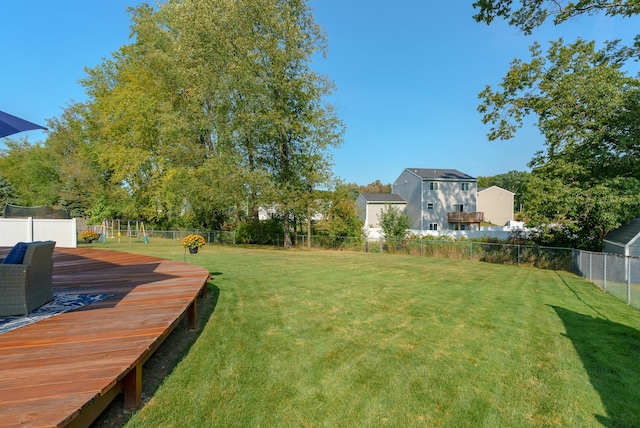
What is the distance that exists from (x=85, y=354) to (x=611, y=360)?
527 centimetres

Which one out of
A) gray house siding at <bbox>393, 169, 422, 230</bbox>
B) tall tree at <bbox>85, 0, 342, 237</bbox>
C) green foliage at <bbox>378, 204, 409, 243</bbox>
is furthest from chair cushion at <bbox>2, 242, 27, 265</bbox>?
gray house siding at <bbox>393, 169, 422, 230</bbox>

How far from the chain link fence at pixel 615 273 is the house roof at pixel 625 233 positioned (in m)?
1.79

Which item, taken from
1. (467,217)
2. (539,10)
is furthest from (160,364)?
(467,217)

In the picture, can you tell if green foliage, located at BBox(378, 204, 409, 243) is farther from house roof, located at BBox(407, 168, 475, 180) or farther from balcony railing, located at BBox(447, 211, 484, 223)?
balcony railing, located at BBox(447, 211, 484, 223)

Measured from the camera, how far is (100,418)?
A: 2223 mm

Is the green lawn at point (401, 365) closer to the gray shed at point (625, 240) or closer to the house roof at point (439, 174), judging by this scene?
the gray shed at point (625, 240)

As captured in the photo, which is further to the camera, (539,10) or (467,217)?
(467,217)

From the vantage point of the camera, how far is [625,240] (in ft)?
36.2

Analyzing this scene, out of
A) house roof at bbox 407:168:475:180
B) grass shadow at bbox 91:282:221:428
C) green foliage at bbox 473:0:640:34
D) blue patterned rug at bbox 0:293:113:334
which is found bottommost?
grass shadow at bbox 91:282:221:428

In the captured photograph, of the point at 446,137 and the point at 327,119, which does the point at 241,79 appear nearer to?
the point at 327,119

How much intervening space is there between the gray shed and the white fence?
1966cm

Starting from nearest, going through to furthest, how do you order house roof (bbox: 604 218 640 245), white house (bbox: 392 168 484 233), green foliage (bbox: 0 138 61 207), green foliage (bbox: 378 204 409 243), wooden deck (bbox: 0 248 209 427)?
1. wooden deck (bbox: 0 248 209 427)
2. house roof (bbox: 604 218 640 245)
3. green foliage (bbox: 378 204 409 243)
4. white house (bbox: 392 168 484 233)
5. green foliage (bbox: 0 138 61 207)

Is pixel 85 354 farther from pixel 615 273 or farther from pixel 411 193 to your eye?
pixel 411 193

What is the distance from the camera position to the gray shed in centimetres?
976
